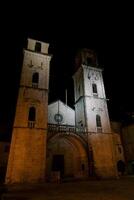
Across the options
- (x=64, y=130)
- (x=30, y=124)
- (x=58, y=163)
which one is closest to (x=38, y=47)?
(x=30, y=124)

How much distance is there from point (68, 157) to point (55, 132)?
573 cm

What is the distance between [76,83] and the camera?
3025cm

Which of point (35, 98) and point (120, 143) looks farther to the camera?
point (120, 143)

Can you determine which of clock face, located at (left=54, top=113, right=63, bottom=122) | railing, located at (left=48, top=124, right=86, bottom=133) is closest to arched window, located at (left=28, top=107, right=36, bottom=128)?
railing, located at (left=48, top=124, right=86, bottom=133)

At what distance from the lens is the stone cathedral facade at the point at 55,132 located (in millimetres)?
18125

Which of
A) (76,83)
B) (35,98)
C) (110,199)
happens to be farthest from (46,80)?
(110,199)

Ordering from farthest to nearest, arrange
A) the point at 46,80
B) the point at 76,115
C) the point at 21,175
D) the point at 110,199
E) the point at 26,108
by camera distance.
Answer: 1. the point at 76,115
2. the point at 46,80
3. the point at 26,108
4. the point at 21,175
5. the point at 110,199

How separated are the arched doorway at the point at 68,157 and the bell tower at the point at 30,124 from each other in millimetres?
2325

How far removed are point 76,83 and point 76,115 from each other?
634cm

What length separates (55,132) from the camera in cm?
2097

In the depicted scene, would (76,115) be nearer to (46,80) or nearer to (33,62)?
(46,80)

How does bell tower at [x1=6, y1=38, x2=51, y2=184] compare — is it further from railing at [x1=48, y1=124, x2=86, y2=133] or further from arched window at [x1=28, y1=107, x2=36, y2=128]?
railing at [x1=48, y1=124, x2=86, y2=133]

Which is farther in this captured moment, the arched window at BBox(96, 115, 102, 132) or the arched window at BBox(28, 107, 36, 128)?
the arched window at BBox(96, 115, 102, 132)

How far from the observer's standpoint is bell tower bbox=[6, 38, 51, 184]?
684 inches
